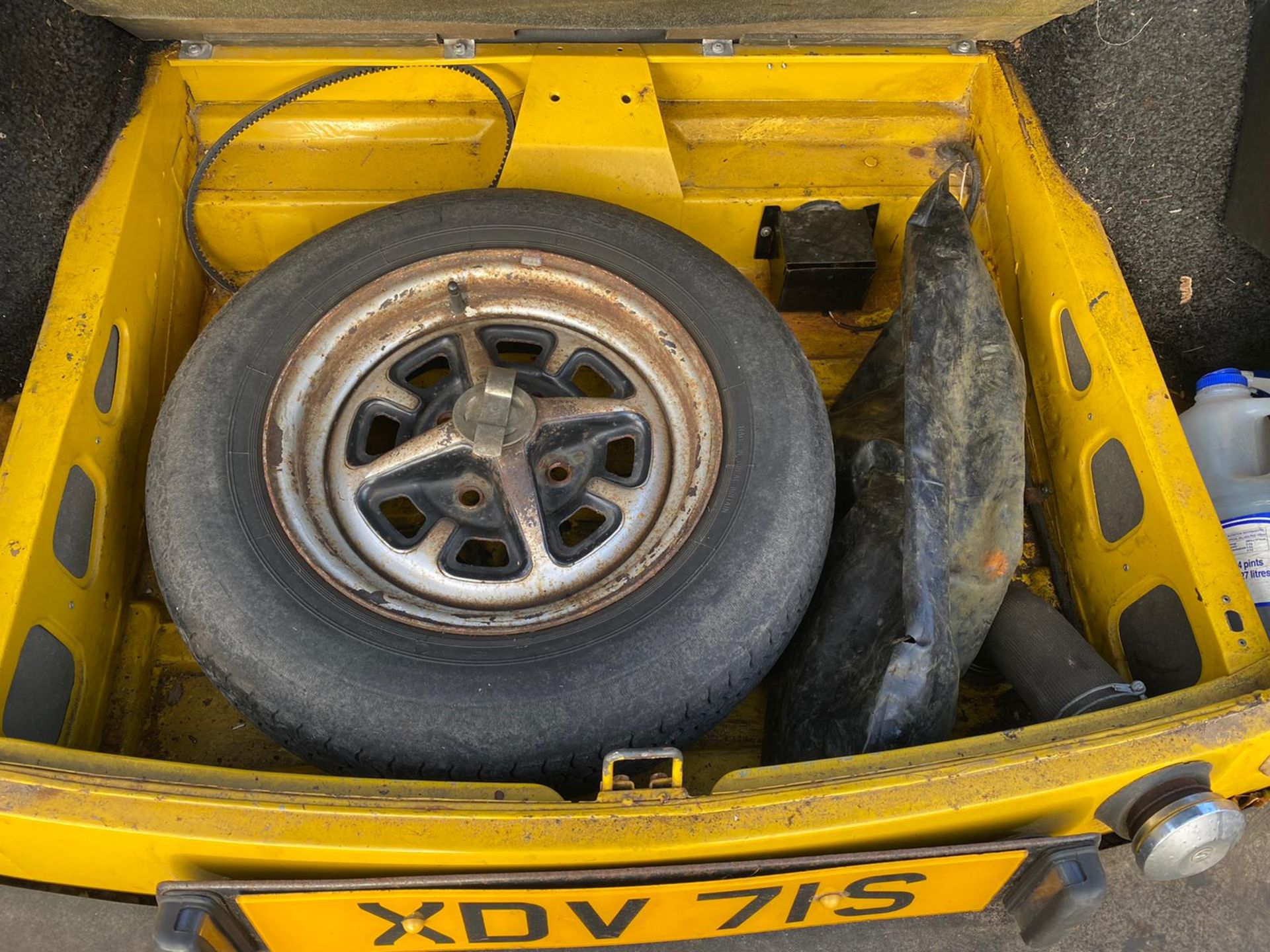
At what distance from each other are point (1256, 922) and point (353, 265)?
209 centimetres

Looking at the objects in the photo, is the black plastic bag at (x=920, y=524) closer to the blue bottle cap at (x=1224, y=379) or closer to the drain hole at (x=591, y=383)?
the drain hole at (x=591, y=383)

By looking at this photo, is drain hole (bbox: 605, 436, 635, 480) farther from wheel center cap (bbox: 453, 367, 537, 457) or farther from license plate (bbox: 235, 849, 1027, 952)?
license plate (bbox: 235, 849, 1027, 952)

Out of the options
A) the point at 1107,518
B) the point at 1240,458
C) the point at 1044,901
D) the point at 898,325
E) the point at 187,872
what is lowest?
the point at 1044,901

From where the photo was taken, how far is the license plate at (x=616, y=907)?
1170 mm

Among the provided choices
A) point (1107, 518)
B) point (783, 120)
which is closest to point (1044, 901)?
point (1107, 518)

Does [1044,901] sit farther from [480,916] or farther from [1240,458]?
[1240,458]

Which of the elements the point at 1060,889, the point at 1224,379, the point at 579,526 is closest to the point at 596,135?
the point at 579,526

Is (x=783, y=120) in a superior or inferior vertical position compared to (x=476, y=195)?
superior

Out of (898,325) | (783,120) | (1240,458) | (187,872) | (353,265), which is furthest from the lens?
(783,120)

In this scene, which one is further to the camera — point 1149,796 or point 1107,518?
point 1107,518

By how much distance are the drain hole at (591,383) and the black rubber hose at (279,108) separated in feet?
1.41

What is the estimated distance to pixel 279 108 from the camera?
1.95 metres

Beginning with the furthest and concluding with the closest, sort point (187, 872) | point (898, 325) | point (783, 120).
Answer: point (783, 120) < point (898, 325) < point (187, 872)

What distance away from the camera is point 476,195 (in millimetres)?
1680
